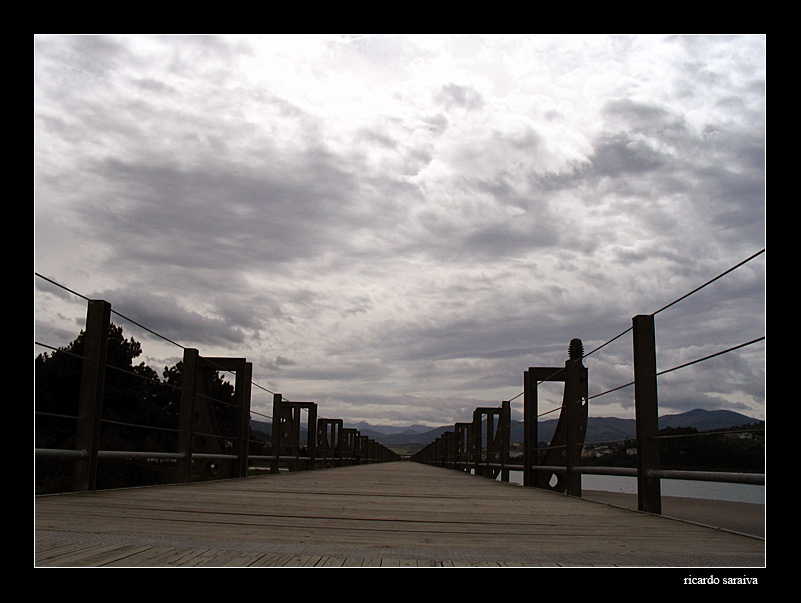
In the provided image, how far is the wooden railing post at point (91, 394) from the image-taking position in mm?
3162

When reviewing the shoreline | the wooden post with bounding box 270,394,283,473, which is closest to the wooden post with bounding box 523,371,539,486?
the shoreline

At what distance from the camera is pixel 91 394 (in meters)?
3.22

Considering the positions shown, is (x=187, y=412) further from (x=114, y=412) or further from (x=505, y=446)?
(x=114, y=412)

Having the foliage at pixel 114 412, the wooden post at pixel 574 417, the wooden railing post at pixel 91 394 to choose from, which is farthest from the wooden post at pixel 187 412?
the foliage at pixel 114 412

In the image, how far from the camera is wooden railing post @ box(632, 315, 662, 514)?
2.83 metres

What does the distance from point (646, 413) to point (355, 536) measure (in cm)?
162

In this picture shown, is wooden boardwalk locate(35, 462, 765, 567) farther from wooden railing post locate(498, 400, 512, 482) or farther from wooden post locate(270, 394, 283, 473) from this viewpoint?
wooden post locate(270, 394, 283, 473)

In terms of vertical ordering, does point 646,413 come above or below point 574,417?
above

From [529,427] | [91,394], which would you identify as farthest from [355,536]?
[529,427]
